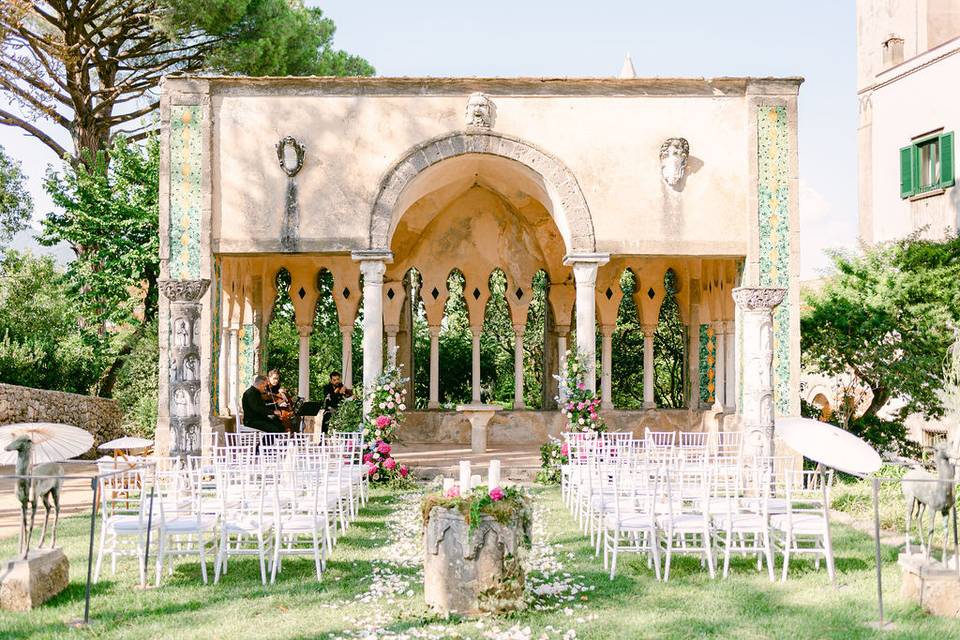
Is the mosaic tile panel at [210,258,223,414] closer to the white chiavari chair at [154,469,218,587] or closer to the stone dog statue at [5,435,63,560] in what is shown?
the white chiavari chair at [154,469,218,587]

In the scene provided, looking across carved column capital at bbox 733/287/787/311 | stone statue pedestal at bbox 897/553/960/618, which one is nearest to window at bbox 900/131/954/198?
carved column capital at bbox 733/287/787/311

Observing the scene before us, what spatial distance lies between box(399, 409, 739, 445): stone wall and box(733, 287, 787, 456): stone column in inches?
216

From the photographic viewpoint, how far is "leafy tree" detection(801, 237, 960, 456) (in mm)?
14422

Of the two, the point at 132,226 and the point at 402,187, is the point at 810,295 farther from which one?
the point at 132,226

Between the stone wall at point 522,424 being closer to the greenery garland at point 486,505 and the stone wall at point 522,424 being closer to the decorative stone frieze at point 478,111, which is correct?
the decorative stone frieze at point 478,111

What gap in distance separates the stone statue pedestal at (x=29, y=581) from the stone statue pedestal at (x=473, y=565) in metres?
2.54

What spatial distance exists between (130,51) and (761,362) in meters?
14.1

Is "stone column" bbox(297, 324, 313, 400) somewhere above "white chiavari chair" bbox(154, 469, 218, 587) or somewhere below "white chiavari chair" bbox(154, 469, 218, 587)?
above

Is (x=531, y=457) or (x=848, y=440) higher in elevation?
(x=848, y=440)

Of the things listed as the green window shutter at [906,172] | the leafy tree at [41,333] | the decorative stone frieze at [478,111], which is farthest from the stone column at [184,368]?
the green window shutter at [906,172]

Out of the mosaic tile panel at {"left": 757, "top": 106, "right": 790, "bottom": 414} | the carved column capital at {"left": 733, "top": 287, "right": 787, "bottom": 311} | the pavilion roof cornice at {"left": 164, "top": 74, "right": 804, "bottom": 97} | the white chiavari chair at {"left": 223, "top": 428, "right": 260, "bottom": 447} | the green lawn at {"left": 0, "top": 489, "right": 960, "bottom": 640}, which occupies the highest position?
the pavilion roof cornice at {"left": 164, "top": 74, "right": 804, "bottom": 97}

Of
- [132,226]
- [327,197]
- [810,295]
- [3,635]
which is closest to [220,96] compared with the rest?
[327,197]

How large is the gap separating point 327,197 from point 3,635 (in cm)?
811

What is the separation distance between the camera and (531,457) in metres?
14.6
